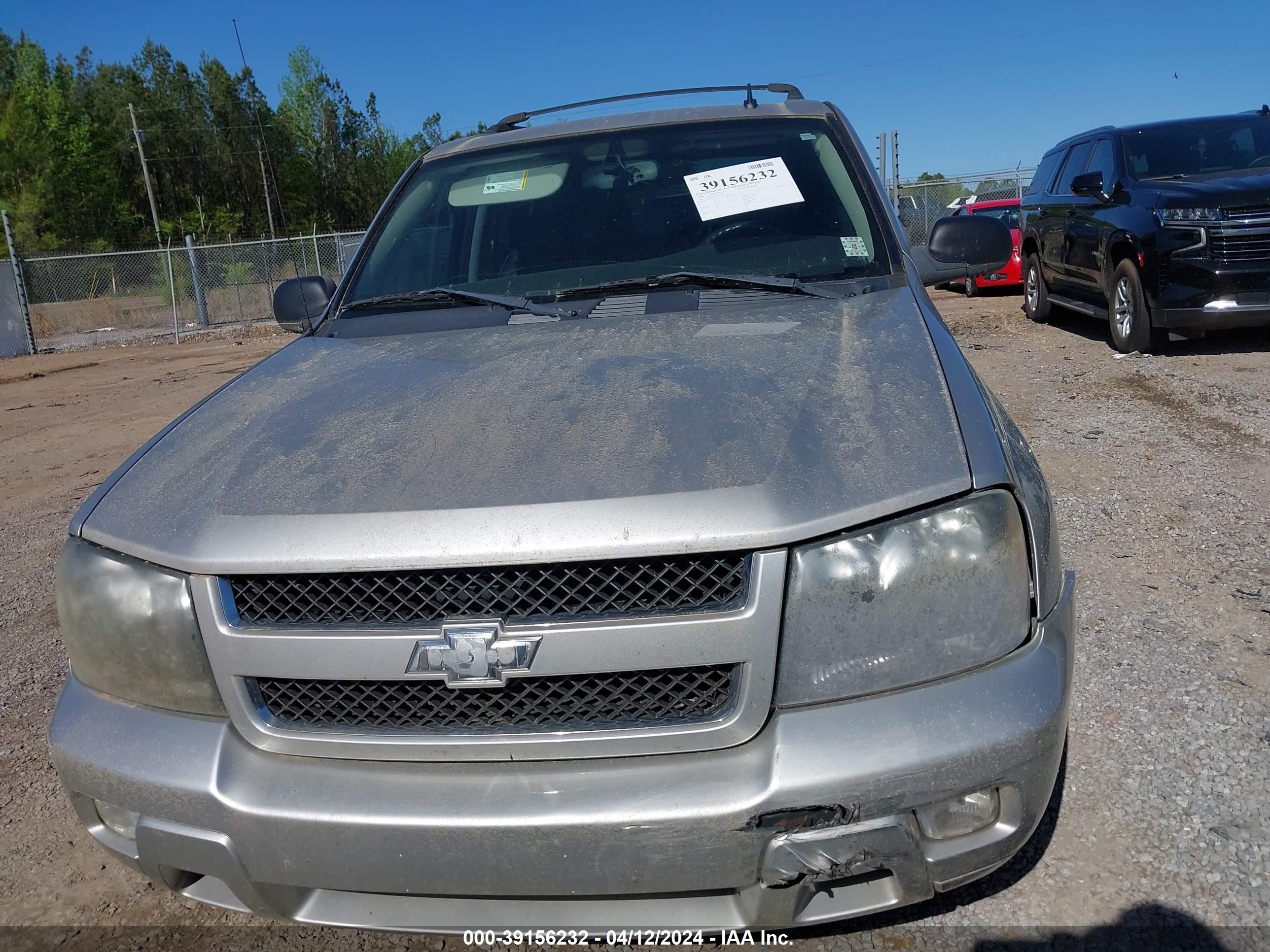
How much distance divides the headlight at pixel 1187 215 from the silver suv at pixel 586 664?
23.1 ft

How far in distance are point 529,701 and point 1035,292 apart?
425 inches

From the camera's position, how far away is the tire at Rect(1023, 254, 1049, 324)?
1087 centimetres

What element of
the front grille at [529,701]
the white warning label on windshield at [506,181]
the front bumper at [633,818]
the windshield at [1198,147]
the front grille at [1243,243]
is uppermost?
the windshield at [1198,147]

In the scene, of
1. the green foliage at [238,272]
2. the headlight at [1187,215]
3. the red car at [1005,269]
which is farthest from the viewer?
the green foliage at [238,272]

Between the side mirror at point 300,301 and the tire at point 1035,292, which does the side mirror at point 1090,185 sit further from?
the side mirror at point 300,301

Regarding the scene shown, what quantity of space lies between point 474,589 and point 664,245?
163 centimetres

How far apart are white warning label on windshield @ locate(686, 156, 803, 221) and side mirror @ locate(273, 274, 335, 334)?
1.26m

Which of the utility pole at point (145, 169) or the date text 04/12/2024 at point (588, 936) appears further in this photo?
the utility pole at point (145, 169)

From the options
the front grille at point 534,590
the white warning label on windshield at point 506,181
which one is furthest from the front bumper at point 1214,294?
the front grille at point 534,590

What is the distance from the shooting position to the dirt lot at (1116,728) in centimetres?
209

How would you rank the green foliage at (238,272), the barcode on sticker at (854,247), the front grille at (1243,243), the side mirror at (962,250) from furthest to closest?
the green foliage at (238,272)
the front grille at (1243,243)
the side mirror at (962,250)
the barcode on sticker at (854,247)

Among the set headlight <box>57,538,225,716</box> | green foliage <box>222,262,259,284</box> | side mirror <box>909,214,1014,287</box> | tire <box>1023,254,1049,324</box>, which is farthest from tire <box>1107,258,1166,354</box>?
green foliage <box>222,262,259,284</box>

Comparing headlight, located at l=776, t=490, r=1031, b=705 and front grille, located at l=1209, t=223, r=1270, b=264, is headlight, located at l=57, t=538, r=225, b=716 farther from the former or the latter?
front grille, located at l=1209, t=223, r=1270, b=264

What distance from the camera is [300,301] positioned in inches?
132
